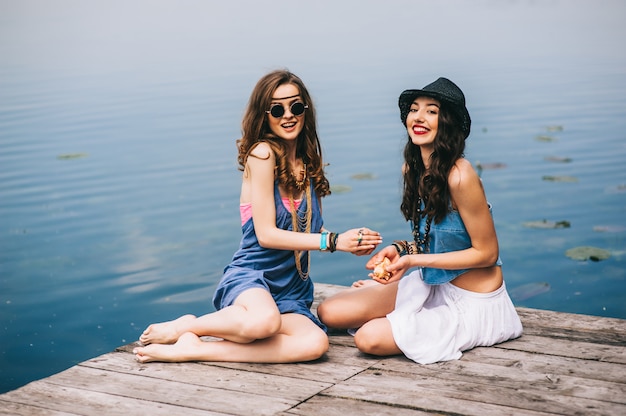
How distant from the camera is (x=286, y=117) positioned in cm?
354

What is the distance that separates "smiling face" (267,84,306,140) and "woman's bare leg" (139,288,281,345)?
2.14ft

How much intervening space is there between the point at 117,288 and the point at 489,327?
3.27 metres

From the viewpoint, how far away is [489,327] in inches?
132

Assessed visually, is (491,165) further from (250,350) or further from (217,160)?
(250,350)

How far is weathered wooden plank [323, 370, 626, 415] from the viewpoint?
275 cm

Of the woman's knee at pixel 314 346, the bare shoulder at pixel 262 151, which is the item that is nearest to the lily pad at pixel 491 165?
the bare shoulder at pixel 262 151

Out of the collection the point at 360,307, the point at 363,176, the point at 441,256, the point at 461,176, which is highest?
the point at 461,176

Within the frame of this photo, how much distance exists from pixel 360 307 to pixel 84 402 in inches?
47.3

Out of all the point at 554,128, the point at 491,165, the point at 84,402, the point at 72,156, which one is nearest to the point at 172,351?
the point at 84,402

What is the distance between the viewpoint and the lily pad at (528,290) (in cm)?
566

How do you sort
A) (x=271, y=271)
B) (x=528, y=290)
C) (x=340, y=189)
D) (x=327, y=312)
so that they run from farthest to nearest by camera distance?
1. (x=340, y=189)
2. (x=528, y=290)
3. (x=327, y=312)
4. (x=271, y=271)

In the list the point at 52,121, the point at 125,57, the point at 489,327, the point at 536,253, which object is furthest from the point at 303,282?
the point at 125,57

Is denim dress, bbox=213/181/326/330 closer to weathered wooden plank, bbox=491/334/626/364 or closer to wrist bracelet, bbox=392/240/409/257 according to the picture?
wrist bracelet, bbox=392/240/409/257

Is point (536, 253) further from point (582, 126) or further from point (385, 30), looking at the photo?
point (385, 30)
